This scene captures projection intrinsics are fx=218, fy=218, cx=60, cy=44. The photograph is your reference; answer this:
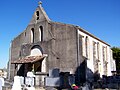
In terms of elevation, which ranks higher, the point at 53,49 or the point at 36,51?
the point at 53,49

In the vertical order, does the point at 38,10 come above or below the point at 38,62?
above

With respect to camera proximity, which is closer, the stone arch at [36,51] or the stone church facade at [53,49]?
the stone church facade at [53,49]

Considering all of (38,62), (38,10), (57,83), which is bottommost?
(57,83)

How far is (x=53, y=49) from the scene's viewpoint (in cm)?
3181

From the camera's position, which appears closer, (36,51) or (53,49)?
(53,49)

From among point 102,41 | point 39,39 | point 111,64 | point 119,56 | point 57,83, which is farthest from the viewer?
point 119,56

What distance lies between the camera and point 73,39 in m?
30.4

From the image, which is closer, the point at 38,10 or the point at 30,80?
the point at 30,80

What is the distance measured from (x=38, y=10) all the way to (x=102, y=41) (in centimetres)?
1373

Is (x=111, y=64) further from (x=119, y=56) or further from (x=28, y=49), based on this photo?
(x=28, y=49)

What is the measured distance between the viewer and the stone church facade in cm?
2989

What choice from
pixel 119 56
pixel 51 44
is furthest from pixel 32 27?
pixel 119 56

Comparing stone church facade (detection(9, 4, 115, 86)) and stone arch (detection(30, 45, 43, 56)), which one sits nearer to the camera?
stone church facade (detection(9, 4, 115, 86))

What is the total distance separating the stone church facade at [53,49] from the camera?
2989 centimetres
